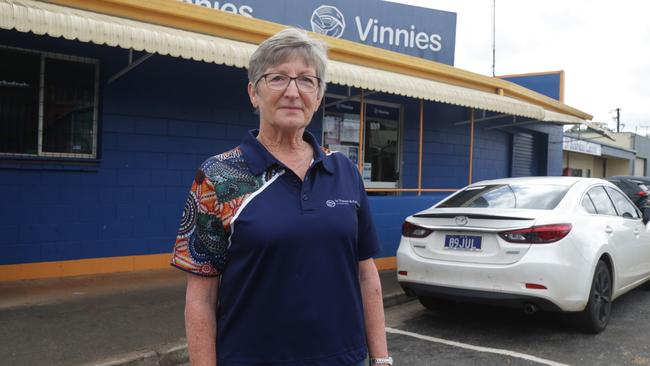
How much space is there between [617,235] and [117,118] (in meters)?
5.77

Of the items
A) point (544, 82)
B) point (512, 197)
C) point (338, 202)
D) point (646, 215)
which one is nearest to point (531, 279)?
point (512, 197)

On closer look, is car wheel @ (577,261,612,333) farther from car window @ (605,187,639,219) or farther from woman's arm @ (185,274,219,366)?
woman's arm @ (185,274,219,366)

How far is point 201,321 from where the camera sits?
5.39ft

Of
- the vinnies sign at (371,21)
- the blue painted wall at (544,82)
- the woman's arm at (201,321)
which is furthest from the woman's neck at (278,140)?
the blue painted wall at (544,82)

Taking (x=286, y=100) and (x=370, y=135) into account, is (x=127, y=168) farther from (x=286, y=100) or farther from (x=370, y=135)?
(x=286, y=100)

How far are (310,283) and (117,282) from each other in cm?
539

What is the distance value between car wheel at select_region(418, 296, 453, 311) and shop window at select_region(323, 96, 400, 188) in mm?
3497

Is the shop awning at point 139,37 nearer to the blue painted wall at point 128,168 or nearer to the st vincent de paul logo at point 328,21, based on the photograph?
the blue painted wall at point 128,168

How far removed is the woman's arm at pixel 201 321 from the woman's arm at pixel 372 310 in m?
0.52

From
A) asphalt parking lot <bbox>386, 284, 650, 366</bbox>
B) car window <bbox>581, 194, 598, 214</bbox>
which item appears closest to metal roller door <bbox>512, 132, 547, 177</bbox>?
asphalt parking lot <bbox>386, 284, 650, 366</bbox>

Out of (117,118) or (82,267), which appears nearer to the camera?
(82,267)

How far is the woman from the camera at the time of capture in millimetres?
1598

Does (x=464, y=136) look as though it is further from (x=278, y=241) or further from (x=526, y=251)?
(x=278, y=241)

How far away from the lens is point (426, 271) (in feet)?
17.3
